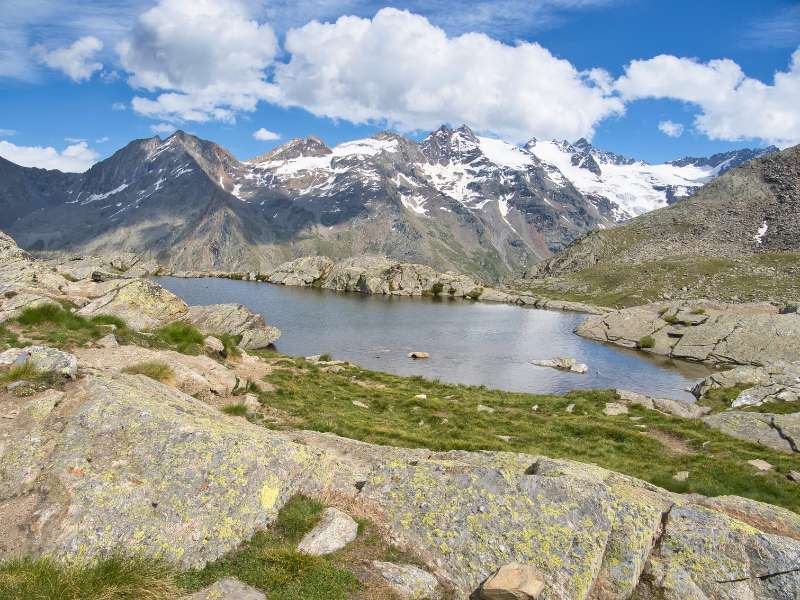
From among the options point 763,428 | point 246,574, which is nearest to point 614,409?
point 763,428

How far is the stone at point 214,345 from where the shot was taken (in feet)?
119

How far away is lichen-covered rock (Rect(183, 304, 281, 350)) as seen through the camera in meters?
64.4

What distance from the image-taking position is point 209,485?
10250 mm

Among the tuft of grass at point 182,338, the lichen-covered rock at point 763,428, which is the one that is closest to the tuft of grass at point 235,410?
the tuft of grass at point 182,338

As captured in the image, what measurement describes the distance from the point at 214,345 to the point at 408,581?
103ft

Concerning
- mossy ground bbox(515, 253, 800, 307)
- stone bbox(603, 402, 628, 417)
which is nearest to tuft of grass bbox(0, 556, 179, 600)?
stone bbox(603, 402, 628, 417)

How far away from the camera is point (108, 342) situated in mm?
24734

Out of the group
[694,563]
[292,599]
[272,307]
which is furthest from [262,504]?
[272,307]

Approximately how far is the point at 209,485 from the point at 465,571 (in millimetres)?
5722

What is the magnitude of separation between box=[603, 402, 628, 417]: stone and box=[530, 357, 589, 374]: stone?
27.6m

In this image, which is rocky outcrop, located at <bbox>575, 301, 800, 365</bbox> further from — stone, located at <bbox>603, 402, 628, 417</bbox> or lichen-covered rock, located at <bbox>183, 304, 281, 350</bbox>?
lichen-covered rock, located at <bbox>183, 304, 281, 350</bbox>

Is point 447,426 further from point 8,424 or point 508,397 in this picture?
point 8,424

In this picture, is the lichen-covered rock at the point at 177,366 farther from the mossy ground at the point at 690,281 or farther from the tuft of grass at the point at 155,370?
the mossy ground at the point at 690,281

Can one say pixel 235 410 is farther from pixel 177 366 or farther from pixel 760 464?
pixel 760 464
